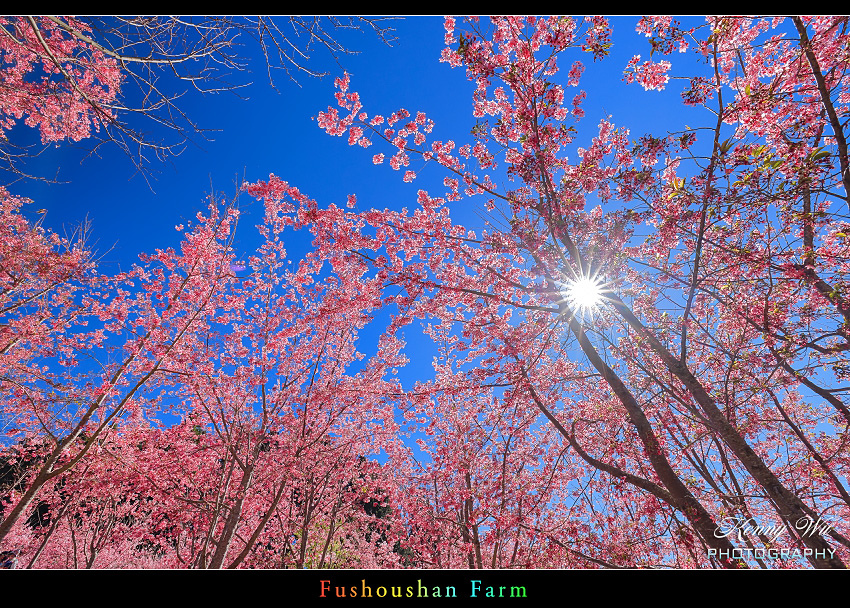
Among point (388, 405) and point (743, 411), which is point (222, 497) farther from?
point (743, 411)

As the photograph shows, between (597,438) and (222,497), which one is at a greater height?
(597,438)

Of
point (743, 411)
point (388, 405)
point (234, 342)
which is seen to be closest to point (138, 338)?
point (234, 342)

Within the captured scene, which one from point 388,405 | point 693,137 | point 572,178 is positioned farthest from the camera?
point 388,405

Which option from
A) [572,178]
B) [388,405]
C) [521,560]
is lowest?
[521,560]

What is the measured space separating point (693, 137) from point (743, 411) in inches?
223

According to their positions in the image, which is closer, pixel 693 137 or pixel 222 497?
pixel 693 137

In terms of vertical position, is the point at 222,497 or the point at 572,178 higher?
the point at 572,178

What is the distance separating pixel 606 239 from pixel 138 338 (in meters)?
9.23

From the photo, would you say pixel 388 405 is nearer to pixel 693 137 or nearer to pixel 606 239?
pixel 606 239
